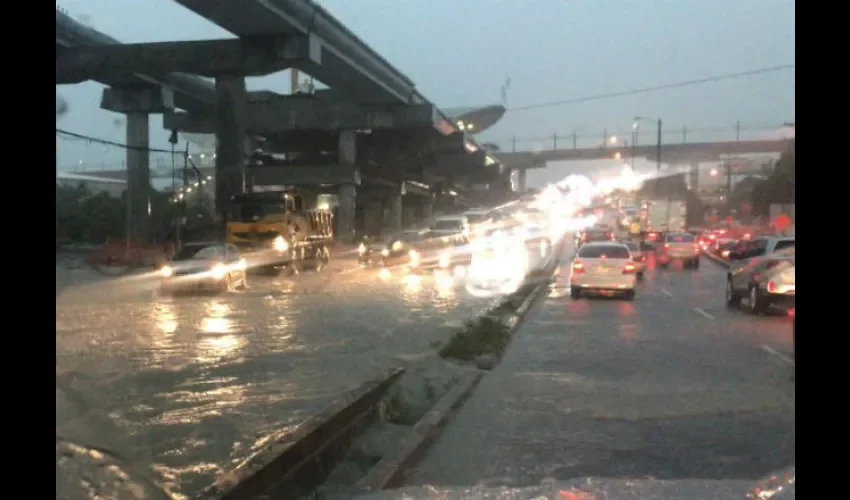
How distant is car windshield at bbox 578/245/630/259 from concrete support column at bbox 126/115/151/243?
55.4 feet

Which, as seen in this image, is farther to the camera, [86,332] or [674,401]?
[86,332]

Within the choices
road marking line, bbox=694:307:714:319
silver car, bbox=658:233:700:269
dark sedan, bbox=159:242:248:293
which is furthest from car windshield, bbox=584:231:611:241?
road marking line, bbox=694:307:714:319

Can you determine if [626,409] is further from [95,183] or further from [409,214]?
[409,214]

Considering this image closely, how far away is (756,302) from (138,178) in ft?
98.6

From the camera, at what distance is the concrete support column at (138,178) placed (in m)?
38.4

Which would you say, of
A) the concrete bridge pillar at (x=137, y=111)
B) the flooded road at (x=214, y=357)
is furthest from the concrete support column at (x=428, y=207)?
the flooded road at (x=214, y=357)

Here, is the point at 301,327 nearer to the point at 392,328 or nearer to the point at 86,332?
the point at 392,328

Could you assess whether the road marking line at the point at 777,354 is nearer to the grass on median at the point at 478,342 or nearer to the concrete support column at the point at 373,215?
the grass on median at the point at 478,342

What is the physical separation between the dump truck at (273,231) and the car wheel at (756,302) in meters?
18.7
